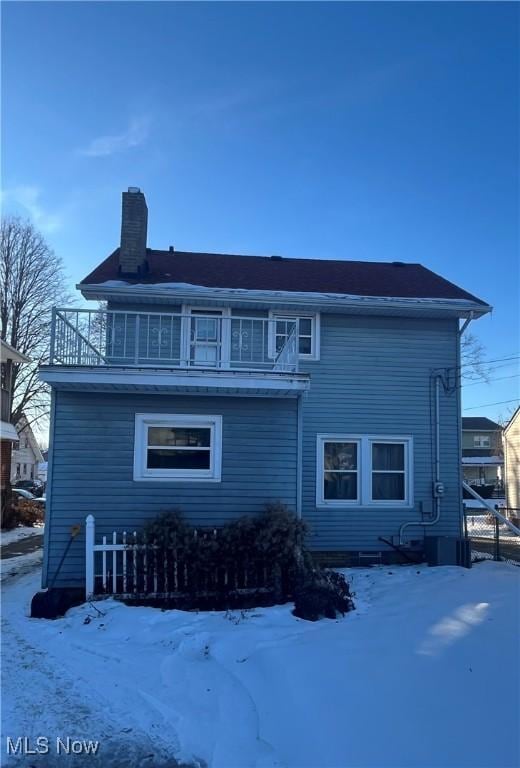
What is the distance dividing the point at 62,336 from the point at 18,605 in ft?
12.9

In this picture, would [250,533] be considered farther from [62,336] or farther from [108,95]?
[108,95]

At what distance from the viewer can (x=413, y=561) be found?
10.7 m

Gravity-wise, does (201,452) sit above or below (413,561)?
above

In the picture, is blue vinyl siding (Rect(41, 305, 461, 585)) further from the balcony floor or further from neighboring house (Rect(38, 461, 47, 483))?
neighboring house (Rect(38, 461, 47, 483))

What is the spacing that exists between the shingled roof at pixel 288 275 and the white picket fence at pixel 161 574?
508 centimetres

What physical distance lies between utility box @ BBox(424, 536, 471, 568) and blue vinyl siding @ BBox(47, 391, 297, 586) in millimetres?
3357

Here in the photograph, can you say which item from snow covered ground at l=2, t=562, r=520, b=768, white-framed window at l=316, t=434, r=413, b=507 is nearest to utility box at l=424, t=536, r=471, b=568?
white-framed window at l=316, t=434, r=413, b=507

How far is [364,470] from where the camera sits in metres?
10.9

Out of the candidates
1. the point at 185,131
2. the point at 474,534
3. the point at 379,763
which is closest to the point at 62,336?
the point at 185,131

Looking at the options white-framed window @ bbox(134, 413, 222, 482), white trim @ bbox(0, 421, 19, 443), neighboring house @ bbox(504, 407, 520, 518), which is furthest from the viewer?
neighboring house @ bbox(504, 407, 520, 518)

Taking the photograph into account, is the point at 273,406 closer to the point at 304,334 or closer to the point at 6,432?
the point at 304,334

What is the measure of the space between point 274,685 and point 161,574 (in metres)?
3.38

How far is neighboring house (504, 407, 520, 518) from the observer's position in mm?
24969

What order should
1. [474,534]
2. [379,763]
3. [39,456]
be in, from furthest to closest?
[39,456] → [474,534] → [379,763]
